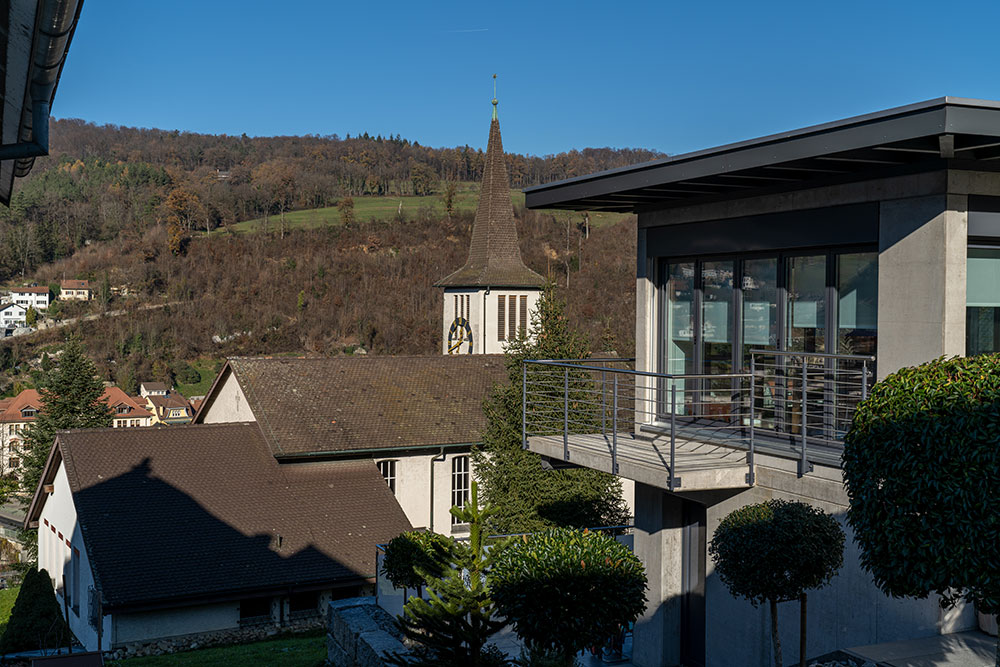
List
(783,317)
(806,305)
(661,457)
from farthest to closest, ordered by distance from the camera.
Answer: (783,317), (661,457), (806,305)

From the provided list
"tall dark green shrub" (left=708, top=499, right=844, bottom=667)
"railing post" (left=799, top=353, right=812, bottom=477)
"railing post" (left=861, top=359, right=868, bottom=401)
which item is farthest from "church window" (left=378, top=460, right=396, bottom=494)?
"tall dark green shrub" (left=708, top=499, right=844, bottom=667)

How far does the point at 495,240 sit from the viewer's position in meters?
45.1

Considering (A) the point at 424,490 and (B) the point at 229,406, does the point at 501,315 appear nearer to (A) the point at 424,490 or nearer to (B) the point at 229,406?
(A) the point at 424,490

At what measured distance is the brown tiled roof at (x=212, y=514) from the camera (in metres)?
22.9

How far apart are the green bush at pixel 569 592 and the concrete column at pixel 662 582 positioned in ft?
9.15

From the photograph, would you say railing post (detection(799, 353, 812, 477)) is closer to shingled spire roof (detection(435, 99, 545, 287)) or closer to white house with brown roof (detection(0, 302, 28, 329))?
shingled spire roof (detection(435, 99, 545, 287))

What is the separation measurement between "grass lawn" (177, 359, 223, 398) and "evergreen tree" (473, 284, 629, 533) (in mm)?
92472

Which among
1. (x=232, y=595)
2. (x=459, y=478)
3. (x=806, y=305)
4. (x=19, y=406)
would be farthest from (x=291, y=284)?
(x=806, y=305)

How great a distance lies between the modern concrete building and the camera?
792cm

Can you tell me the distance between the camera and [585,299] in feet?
316

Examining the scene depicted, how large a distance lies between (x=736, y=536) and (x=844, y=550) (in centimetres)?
132

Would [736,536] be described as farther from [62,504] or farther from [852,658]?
[62,504]

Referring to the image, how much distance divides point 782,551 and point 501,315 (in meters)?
37.2

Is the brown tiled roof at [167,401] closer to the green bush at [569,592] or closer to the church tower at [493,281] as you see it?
the church tower at [493,281]
